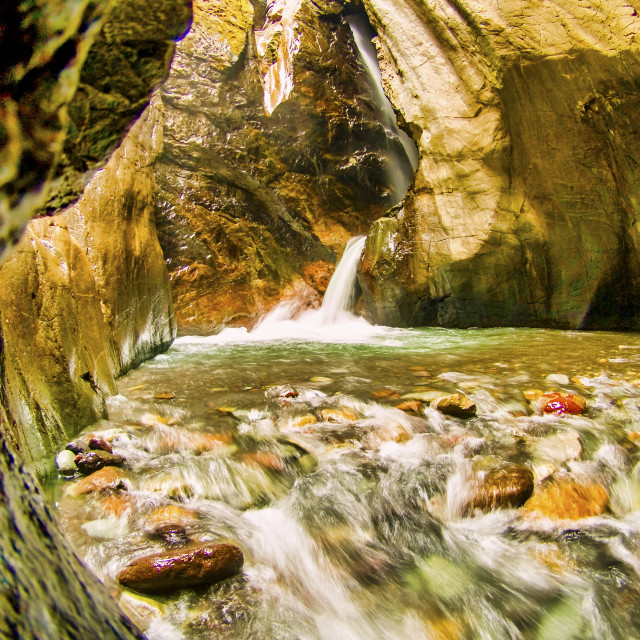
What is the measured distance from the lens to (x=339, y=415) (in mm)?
3287

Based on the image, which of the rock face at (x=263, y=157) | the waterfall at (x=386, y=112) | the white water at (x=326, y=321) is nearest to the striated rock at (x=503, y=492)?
the white water at (x=326, y=321)

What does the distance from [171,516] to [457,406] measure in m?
2.15

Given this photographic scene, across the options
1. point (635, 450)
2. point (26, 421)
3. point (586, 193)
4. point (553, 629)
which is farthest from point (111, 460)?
point (586, 193)

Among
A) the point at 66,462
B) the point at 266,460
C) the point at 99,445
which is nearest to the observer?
the point at 66,462

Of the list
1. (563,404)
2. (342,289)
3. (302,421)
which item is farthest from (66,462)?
(342,289)

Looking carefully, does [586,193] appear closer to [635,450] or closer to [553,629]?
[635,450]

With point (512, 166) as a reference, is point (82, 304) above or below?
below

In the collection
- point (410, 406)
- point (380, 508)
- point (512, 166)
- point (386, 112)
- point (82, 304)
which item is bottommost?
point (380, 508)

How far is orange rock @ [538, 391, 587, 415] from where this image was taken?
3.20 m

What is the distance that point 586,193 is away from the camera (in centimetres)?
651

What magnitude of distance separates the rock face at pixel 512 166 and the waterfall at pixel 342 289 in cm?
99

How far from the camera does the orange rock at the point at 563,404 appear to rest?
320 centimetres

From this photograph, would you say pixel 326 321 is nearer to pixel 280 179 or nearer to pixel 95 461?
pixel 280 179

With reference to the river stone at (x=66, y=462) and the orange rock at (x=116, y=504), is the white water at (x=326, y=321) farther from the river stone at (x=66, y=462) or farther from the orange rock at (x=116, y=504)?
the orange rock at (x=116, y=504)
